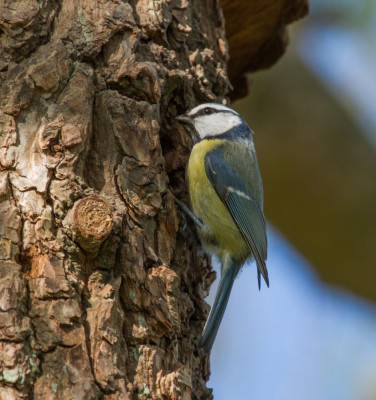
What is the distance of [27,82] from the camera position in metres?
1.93

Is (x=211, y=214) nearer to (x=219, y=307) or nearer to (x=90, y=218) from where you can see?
(x=219, y=307)

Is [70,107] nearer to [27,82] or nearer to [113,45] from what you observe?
[27,82]

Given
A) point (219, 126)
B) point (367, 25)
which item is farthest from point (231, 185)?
point (367, 25)

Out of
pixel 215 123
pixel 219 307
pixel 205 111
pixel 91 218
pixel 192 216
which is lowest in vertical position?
pixel 219 307

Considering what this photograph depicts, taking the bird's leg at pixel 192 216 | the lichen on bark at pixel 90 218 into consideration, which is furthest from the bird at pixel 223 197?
the lichen on bark at pixel 90 218

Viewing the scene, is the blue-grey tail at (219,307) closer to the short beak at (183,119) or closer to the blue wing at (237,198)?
the blue wing at (237,198)

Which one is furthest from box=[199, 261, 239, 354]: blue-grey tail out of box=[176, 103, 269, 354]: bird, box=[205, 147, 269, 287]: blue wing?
box=[205, 147, 269, 287]: blue wing

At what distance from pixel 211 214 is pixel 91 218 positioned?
1103 mm

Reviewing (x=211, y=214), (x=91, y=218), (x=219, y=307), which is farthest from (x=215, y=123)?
(x=91, y=218)

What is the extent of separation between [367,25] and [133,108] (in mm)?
2577

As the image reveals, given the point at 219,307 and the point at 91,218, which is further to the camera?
the point at 219,307

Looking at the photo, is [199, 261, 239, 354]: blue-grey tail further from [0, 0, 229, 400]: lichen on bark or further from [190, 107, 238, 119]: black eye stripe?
[190, 107, 238, 119]: black eye stripe

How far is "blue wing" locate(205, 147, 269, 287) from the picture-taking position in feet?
9.10

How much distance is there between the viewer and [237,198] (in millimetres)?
2867
